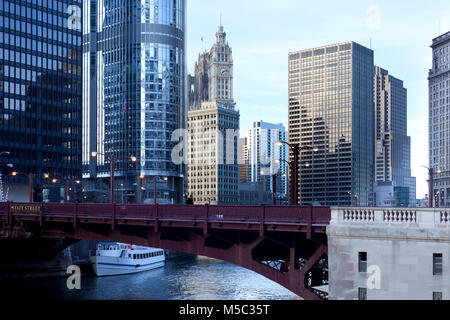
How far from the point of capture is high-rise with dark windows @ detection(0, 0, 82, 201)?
440ft

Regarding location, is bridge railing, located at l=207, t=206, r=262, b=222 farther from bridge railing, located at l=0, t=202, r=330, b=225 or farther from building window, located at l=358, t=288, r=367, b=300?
building window, located at l=358, t=288, r=367, b=300

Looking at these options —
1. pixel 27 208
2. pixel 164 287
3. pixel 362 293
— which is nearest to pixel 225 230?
pixel 362 293

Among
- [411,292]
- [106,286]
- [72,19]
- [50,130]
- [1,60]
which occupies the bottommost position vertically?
[106,286]

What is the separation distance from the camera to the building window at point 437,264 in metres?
32.8

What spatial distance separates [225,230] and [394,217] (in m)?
14.2

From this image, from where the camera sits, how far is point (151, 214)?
49.0 metres

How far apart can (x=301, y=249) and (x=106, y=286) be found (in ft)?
163

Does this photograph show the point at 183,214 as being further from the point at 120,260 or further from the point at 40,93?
the point at 40,93

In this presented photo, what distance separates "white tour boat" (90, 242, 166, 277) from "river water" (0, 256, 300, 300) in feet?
6.19

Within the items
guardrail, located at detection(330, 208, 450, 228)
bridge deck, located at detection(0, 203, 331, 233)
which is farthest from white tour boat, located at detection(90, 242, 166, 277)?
guardrail, located at detection(330, 208, 450, 228)

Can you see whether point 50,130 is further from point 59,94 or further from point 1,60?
point 1,60
